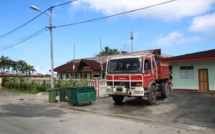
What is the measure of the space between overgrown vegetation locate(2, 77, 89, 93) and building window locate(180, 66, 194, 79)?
9.71 m

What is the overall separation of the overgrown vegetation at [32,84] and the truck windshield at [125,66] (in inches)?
286

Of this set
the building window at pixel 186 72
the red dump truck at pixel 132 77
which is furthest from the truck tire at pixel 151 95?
the building window at pixel 186 72

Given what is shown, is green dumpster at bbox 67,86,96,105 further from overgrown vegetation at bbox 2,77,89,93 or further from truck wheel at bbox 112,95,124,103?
overgrown vegetation at bbox 2,77,89,93

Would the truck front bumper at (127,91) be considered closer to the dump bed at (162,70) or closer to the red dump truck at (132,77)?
the red dump truck at (132,77)

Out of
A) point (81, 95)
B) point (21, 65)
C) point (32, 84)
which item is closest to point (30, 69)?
point (21, 65)

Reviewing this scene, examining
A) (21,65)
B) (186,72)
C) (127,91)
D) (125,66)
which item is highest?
(21,65)

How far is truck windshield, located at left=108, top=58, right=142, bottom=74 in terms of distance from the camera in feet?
42.6

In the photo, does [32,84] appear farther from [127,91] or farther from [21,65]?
[21,65]

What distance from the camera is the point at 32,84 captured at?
25.0 m

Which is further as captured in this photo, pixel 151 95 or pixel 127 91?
pixel 151 95

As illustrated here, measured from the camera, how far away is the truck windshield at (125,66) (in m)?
13.0

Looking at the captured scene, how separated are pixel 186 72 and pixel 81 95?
12.5 meters

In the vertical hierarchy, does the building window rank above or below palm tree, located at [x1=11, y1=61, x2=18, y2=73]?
below

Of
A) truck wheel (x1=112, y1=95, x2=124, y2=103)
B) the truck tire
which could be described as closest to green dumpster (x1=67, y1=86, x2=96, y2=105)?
truck wheel (x1=112, y1=95, x2=124, y2=103)
